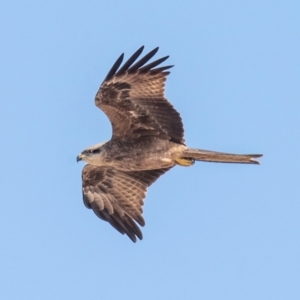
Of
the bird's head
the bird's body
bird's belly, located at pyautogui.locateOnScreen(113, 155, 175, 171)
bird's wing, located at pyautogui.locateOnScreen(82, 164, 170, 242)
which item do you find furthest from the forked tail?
the bird's head

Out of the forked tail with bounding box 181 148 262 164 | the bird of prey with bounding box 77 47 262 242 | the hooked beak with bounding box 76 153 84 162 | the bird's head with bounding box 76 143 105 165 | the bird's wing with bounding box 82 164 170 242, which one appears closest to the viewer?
the forked tail with bounding box 181 148 262 164

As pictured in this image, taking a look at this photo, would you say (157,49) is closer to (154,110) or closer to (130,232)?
(154,110)

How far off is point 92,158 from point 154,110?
3.95 feet

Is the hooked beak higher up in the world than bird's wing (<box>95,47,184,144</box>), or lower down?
lower down

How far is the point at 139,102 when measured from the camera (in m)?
13.5

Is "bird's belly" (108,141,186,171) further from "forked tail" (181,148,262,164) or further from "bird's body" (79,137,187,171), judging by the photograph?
"forked tail" (181,148,262,164)

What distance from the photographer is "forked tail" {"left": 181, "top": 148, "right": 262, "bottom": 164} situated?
12.8 m

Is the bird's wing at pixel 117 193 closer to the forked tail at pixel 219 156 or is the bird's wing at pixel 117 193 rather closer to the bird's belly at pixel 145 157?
the bird's belly at pixel 145 157

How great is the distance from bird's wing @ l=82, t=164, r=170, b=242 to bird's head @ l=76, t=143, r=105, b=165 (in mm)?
618

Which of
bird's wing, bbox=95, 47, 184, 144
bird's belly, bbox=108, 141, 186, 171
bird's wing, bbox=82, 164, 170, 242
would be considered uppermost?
bird's wing, bbox=95, 47, 184, 144

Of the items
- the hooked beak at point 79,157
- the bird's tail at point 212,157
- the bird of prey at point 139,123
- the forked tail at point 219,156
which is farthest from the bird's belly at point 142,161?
the hooked beak at point 79,157

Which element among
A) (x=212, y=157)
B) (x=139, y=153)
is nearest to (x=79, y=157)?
(x=139, y=153)

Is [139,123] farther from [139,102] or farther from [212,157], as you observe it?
[212,157]

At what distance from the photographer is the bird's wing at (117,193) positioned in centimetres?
1411
